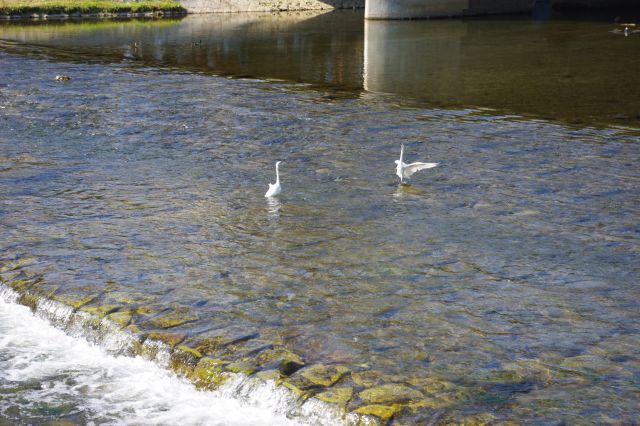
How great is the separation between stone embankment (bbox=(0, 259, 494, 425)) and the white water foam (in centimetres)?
12

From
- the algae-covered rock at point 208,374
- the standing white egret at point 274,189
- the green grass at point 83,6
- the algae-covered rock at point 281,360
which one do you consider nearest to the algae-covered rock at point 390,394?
the algae-covered rock at point 281,360

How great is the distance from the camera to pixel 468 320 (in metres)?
9.32

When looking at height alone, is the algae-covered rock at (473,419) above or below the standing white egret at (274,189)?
below

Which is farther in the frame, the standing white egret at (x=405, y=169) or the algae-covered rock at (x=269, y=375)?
the standing white egret at (x=405, y=169)

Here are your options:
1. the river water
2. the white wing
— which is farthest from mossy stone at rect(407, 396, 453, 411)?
the white wing

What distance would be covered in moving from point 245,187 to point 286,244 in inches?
115

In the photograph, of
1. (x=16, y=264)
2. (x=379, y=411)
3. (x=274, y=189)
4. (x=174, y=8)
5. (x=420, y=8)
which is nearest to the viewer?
(x=379, y=411)

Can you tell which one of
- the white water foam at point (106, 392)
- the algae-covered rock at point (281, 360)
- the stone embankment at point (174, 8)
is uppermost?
the stone embankment at point (174, 8)

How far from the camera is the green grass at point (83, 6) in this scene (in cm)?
5578

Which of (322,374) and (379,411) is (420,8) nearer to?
(322,374)

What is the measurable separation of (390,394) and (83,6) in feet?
179

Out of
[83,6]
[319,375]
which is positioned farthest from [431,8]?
[319,375]

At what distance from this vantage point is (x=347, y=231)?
12148 millimetres

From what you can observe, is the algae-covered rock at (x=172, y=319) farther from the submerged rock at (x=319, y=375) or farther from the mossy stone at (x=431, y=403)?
the mossy stone at (x=431, y=403)
